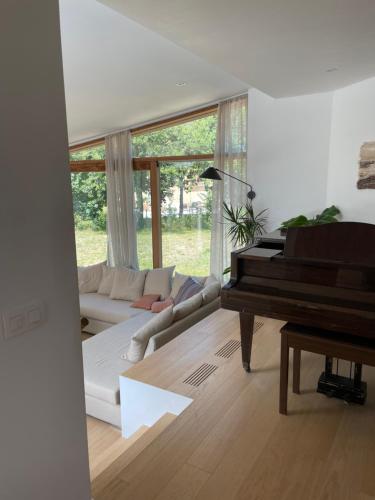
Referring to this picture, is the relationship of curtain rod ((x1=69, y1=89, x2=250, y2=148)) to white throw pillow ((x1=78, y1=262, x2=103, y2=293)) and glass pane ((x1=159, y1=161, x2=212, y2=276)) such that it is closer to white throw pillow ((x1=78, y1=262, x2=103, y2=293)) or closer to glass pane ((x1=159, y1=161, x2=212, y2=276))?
glass pane ((x1=159, y1=161, x2=212, y2=276))

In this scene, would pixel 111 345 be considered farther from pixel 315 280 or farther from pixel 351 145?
pixel 351 145

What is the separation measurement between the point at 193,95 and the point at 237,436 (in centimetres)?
440

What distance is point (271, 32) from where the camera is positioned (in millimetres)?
2422

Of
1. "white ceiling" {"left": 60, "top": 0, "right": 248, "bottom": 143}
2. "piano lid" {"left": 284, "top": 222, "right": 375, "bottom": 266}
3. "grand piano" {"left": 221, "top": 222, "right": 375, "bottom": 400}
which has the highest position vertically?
"white ceiling" {"left": 60, "top": 0, "right": 248, "bottom": 143}

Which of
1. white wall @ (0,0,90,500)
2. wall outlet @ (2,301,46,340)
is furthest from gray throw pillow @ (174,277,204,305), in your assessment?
wall outlet @ (2,301,46,340)

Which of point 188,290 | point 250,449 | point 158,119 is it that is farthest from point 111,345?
point 158,119

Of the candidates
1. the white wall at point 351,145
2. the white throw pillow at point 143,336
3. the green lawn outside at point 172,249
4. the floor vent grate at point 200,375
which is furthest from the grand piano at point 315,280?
the green lawn outside at point 172,249

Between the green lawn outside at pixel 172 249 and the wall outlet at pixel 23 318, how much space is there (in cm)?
478

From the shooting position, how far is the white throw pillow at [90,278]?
6297 millimetres

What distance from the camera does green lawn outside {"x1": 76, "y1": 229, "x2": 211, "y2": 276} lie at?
20.4ft

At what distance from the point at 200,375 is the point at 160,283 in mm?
2925

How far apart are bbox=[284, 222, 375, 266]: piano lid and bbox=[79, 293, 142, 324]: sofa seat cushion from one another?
3.52 metres

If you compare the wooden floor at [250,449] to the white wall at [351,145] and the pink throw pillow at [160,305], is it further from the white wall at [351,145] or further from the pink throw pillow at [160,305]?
the pink throw pillow at [160,305]

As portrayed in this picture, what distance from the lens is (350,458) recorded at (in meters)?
1.91
